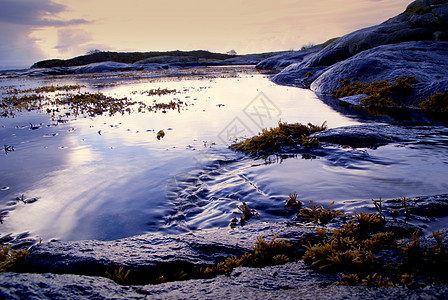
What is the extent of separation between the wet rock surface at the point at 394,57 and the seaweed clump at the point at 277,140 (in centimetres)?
725

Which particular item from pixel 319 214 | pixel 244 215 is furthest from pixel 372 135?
pixel 244 215

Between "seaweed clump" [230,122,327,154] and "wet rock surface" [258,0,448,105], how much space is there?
7251mm

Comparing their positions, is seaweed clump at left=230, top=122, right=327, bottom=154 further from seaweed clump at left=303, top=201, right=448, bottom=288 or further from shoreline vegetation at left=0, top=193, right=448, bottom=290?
seaweed clump at left=303, top=201, right=448, bottom=288

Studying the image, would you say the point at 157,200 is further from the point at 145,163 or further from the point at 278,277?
the point at 278,277

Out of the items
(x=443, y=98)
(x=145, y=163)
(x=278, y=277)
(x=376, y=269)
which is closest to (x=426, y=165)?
(x=376, y=269)

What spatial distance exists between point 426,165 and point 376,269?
386 cm

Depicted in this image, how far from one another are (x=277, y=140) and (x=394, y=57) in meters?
13.0

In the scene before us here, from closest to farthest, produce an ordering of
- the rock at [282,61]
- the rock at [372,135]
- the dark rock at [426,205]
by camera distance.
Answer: the dark rock at [426,205] → the rock at [372,135] → the rock at [282,61]

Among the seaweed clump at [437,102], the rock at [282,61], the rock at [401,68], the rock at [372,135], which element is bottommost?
the rock at [372,135]

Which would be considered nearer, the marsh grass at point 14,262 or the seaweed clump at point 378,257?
the seaweed clump at point 378,257

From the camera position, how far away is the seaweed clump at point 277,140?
696cm

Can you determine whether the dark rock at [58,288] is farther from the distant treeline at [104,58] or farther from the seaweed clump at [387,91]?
the distant treeline at [104,58]

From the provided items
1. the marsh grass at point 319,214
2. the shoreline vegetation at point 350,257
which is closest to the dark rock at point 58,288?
the shoreline vegetation at point 350,257

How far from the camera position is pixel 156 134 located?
8977 mm
